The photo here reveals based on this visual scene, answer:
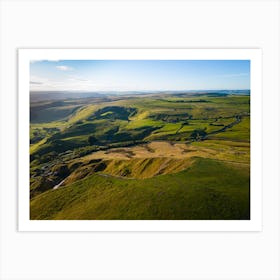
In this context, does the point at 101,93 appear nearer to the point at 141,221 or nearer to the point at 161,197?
the point at 161,197

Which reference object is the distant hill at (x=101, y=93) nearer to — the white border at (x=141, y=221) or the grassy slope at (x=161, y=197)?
the white border at (x=141, y=221)

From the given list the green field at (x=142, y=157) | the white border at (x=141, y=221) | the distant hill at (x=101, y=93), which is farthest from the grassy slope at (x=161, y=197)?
the distant hill at (x=101, y=93)

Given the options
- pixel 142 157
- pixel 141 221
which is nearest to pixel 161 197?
pixel 141 221
